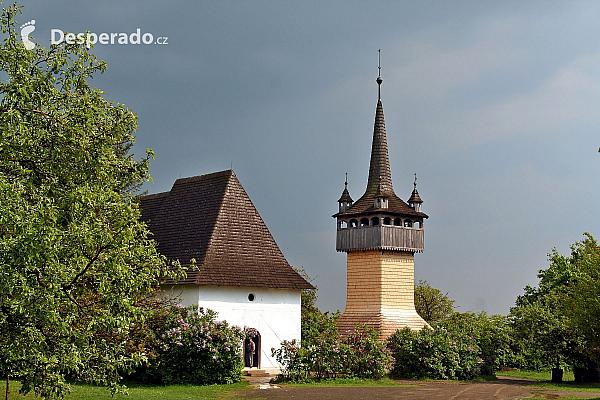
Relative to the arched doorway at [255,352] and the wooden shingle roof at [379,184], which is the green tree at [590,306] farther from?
the wooden shingle roof at [379,184]

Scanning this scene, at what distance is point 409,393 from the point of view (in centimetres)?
2261

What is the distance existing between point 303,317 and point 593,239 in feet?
55.0

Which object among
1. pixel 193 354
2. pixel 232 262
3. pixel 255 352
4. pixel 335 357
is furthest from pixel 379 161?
pixel 193 354

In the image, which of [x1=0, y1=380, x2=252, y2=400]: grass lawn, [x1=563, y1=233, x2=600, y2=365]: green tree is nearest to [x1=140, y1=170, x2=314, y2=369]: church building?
[x1=0, y1=380, x2=252, y2=400]: grass lawn

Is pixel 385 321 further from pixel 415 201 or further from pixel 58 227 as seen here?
pixel 58 227

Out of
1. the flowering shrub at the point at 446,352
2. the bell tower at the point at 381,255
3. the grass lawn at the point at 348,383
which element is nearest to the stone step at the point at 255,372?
the grass lawn at the point at 348,383

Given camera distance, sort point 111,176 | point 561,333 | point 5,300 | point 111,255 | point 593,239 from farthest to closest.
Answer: point 561,333
point 593,239
point 111,176
point 111,255
point 5,300

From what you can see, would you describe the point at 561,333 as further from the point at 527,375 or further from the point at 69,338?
the point at 69,338

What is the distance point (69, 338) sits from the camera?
42.3ft

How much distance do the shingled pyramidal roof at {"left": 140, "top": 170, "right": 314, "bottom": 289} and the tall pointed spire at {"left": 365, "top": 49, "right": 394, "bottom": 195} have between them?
379 inches

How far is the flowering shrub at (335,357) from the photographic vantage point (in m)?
25.6

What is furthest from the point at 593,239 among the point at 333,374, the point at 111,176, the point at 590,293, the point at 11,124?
the point at 11,124

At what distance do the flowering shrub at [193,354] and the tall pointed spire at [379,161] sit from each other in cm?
1642

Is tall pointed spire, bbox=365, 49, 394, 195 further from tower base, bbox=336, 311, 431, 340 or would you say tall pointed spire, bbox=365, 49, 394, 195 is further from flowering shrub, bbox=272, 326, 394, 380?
flowering shrub, bbox=272, 326, 394, 380
